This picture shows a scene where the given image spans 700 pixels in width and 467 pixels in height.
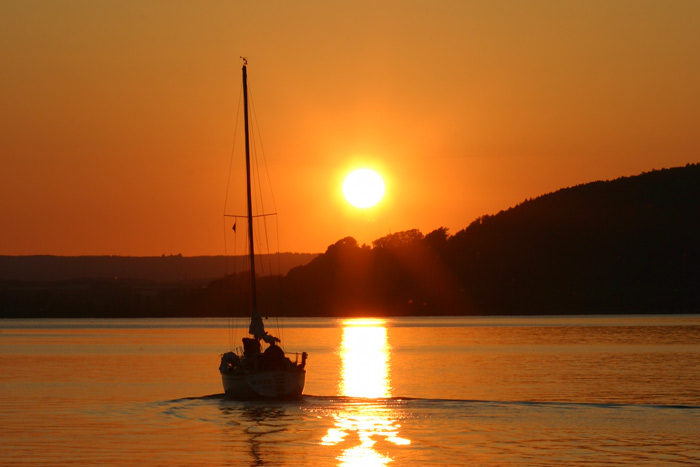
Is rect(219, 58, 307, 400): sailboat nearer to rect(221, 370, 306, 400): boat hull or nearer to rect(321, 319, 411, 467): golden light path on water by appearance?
rect(221, 370, 306, 400): boat hull

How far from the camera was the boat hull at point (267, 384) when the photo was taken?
4950 centimetres

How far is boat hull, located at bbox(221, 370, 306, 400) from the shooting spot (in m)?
49.5

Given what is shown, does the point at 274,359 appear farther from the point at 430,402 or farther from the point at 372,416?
the point at 430,402

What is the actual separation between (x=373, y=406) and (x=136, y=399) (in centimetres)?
1223

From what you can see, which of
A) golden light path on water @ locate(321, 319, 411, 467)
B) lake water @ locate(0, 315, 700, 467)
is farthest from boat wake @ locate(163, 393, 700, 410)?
golden light path on water @ locate(321, 319, 411, 467)

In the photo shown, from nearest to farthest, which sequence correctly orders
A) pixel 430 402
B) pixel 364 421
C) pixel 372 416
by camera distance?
pixel 364 421 → pixel 372 416 → pixel 430 402

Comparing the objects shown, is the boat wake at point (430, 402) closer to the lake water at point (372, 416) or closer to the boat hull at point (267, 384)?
the lake water at point (372, 416)

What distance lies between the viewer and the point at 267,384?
1951 inches

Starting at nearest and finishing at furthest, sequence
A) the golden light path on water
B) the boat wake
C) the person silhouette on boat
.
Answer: the golden light path on water
the boat wake
the person silhouette on boat

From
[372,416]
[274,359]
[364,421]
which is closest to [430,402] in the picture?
[372,416]

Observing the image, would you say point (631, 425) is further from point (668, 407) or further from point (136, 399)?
point (136, 399)

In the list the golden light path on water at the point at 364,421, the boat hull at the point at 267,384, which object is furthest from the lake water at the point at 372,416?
the boat hull at the point at 267,384

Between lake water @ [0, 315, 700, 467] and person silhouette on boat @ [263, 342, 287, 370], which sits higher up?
person silhouette on boat @ [263, 342, 287, 370]

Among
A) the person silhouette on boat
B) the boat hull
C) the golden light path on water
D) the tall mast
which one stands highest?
the tall mast
